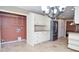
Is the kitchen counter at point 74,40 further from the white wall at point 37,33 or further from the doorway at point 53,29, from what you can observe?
the white wall at point 37,33

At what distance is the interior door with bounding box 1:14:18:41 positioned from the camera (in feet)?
6.98

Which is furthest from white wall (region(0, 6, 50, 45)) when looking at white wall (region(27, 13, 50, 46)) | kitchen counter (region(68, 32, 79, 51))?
kitchen counter (region(68, 32, 79, 51))

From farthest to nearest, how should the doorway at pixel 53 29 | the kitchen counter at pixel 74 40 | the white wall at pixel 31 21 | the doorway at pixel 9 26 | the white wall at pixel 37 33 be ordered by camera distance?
1. the kitchen counter at pixel 74 40
2. the white wall at pixel 37 33
3. the doorway at pixel 53 29
4. the doorway at pixel 9 26
5. the white wall at pixel 31 21

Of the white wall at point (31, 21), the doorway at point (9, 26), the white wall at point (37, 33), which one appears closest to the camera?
the white wall at point (31, 21)

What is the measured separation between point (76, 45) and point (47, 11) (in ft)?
6.44

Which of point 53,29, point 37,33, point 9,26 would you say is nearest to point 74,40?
point 53,29

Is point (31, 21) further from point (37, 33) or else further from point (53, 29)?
point (53, 29)

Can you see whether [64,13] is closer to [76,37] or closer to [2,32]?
[2,32]

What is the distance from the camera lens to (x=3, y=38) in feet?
7.10

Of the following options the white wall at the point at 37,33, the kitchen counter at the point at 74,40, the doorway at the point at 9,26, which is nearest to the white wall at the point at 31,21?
the white wall at the point at 37,33

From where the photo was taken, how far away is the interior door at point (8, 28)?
2127mm
